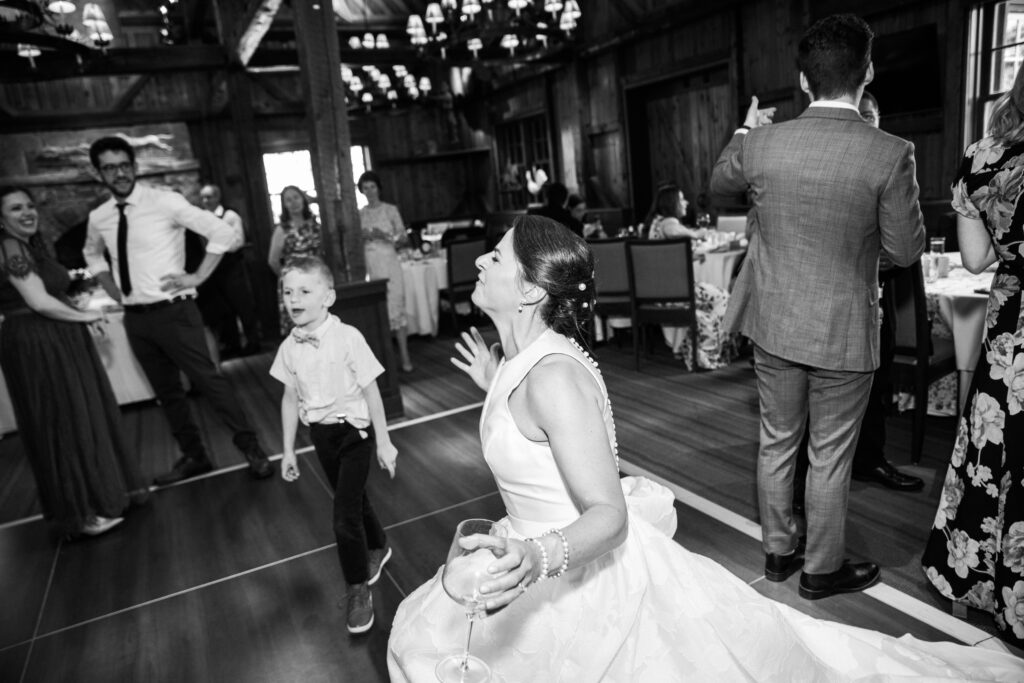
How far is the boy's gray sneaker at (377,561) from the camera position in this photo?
2621 mm

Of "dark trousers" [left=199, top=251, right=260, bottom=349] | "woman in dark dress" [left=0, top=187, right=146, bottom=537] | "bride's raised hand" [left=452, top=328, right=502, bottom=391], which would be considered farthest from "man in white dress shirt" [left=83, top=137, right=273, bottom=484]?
"dark trousers" [left=199, top=251, right=260, bottom=349]

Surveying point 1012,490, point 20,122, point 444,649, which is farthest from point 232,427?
point 20,122

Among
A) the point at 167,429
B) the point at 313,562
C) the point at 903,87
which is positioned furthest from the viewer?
the point at 903,87

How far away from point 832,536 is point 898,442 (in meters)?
1.60

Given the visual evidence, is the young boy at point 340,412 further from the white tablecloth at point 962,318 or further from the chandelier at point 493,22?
the chandelier at point 493,22

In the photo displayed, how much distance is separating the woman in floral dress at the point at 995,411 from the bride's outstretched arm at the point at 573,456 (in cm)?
132

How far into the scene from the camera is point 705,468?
3.40 metres

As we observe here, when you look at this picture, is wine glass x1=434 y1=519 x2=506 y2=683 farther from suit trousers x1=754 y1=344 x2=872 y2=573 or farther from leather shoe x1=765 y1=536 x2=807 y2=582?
leather shoe x1=765 y1=536 x2=807 y2=582

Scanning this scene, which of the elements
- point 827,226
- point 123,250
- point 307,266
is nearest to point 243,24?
point 123,250

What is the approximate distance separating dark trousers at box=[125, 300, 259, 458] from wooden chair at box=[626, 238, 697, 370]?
2.89m

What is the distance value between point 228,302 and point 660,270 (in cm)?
443

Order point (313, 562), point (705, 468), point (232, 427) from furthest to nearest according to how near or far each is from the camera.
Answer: point (232, 427), point (705, 468), point (313, 562)

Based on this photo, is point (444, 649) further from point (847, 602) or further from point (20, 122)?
point (20, 122)

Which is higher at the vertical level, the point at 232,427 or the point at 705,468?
the point at 232,427
